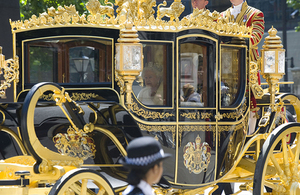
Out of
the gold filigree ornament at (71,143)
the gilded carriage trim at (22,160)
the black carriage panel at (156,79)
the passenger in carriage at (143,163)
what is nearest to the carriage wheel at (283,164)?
the black carriage panel at (156,79)

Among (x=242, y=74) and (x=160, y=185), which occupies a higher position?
(x=242, y=74)

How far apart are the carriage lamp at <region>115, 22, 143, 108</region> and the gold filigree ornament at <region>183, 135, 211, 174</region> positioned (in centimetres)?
93

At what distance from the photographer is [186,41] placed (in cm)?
442

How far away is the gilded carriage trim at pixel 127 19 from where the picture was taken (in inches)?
161

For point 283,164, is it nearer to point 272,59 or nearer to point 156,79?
point 272,59

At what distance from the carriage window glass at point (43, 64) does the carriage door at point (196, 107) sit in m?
1.20

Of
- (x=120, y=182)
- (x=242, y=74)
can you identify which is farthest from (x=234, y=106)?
(x=120, y=182)

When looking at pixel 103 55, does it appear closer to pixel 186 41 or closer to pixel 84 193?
pixel 186 41

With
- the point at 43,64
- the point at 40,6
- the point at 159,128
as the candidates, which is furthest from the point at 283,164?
the point at 40,6

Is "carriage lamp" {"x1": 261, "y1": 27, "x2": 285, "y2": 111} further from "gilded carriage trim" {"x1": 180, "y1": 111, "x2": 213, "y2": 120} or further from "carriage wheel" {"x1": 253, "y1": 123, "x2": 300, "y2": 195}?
"gilded carriage trim" {"x1": 180, "y1": 111, "x2": 213, "y2": 120}

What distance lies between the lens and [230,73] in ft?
16.1

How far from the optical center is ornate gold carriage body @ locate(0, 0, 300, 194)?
3928 millimetres

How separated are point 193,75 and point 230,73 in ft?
1.86

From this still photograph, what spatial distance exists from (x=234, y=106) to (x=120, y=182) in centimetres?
149
